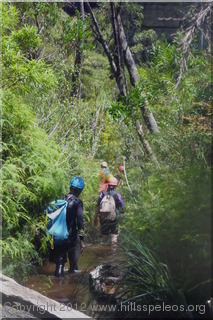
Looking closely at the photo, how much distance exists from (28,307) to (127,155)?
19.3 ft

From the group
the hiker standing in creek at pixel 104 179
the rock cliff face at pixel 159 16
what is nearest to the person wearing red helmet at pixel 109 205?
the hiker standing in creek at pixel 104 179

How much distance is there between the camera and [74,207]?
25.6ft

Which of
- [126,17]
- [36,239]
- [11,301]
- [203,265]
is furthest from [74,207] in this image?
[126,17]

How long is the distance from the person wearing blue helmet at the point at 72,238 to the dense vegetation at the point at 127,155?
26 cm

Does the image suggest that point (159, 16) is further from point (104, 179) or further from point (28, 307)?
point (28, 307)

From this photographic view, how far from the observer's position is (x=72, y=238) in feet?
26.0

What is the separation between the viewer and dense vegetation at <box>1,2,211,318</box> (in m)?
5.12

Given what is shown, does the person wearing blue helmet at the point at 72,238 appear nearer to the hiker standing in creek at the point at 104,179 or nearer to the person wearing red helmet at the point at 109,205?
the person wearing red helmet at the point at 109,205

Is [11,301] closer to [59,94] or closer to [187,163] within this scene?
[187,163]

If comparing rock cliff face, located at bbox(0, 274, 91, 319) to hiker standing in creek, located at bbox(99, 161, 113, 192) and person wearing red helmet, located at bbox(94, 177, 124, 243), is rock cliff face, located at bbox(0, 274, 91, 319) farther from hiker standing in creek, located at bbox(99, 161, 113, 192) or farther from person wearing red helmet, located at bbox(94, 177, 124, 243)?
hiker standing in creek, located at bbox(99, 161, 113, 192)

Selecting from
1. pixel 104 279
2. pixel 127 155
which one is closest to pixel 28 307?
pixel 104 279

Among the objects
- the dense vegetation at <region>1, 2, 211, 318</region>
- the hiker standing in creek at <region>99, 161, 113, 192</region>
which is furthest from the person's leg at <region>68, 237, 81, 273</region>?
the hiker standing in creek at <region>99, 161, 113, 192</region>

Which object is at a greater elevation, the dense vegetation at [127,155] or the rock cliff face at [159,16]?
the rock cliff face at [159,16]

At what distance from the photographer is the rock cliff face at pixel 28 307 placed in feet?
17.4
